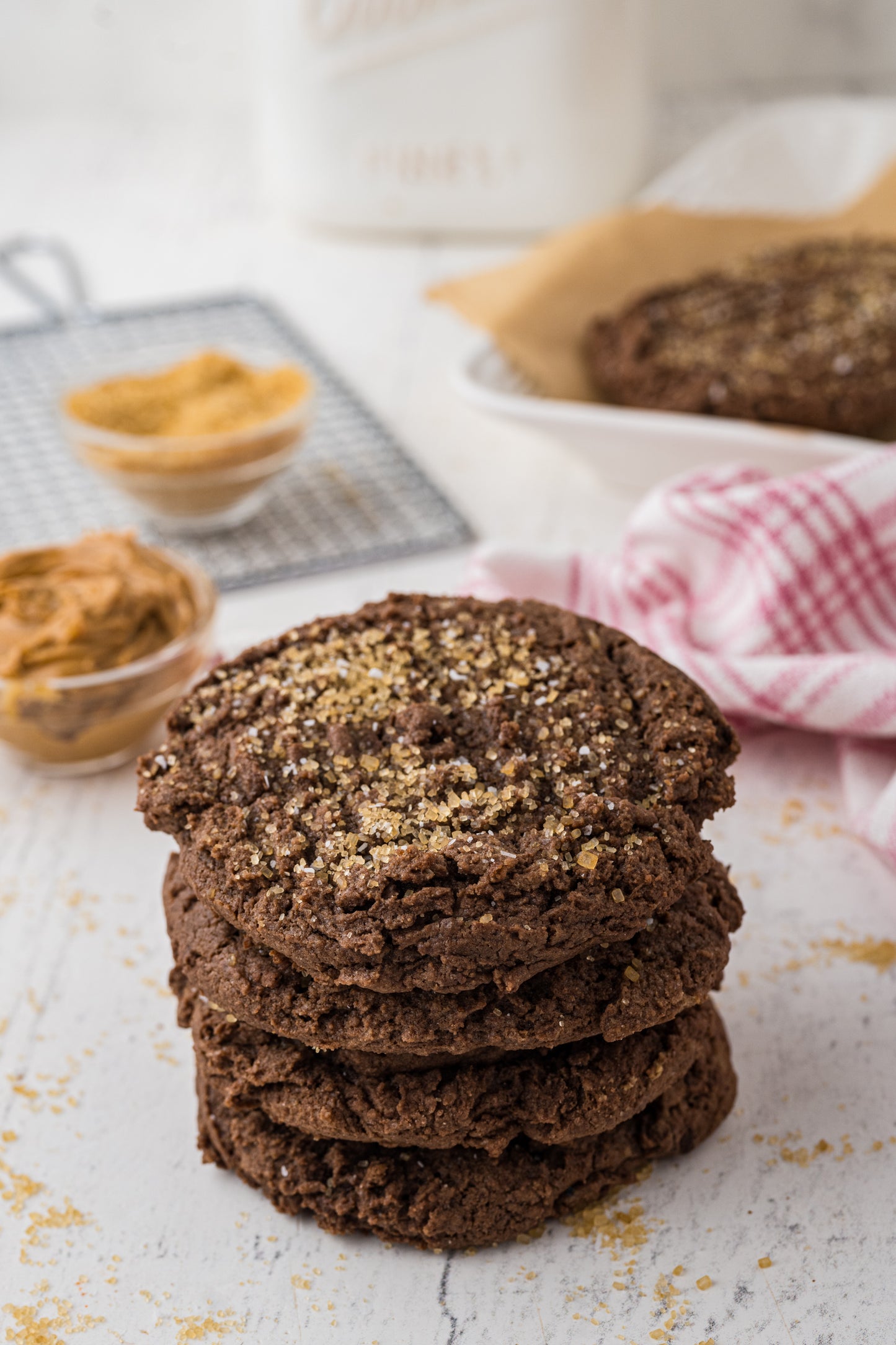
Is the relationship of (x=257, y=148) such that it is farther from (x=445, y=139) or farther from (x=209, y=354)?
(x=209, y=354)

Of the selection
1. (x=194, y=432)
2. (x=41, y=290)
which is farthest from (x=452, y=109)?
(x=194, y=432)

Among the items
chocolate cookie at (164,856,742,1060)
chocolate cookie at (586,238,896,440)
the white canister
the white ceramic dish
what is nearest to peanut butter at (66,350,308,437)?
the white ceramic dish

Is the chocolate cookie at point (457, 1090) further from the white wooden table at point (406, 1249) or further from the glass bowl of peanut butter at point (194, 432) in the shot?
the glass bowl of peanut butter at point (194, 432)

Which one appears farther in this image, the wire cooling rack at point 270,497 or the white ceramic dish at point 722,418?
the wire cooling rack at point 270,497

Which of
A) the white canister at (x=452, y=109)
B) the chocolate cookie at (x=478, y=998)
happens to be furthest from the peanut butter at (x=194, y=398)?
the chocolate cookie at (x=478, y=998)

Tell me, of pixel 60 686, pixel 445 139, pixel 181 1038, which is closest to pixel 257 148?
pixel 445 139
